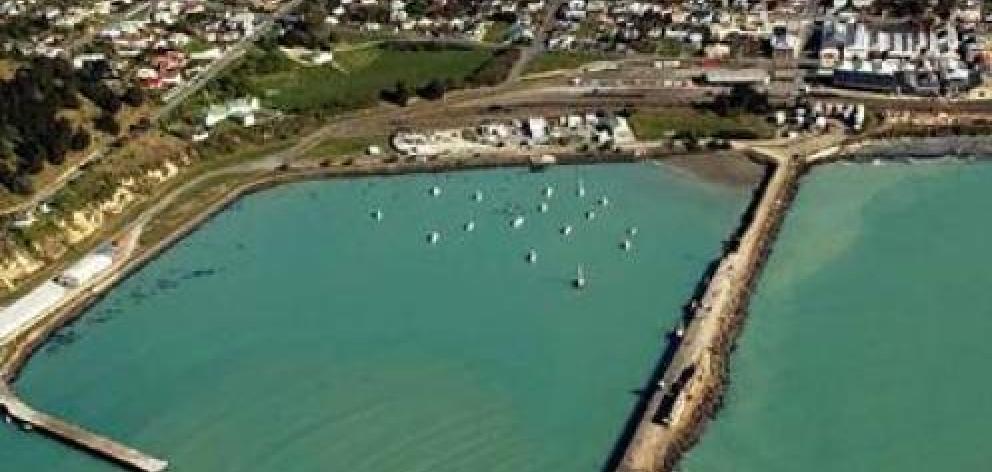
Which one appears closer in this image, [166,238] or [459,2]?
[166,238]

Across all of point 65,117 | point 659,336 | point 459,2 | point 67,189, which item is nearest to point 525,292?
point 659,336

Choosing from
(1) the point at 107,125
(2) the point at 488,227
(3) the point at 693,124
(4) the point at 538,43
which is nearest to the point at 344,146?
(1) the point at 107,125

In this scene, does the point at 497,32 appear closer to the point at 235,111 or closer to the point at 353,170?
the point at 235,111

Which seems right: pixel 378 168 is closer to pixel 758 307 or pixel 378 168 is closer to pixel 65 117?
pixel 65 117

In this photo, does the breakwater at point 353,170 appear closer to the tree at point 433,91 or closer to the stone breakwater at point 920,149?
the tree at point 433,91

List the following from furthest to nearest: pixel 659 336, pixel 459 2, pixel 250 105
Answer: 1. pixel 459 2
2. pixel 250 105
3. pixel 659 336

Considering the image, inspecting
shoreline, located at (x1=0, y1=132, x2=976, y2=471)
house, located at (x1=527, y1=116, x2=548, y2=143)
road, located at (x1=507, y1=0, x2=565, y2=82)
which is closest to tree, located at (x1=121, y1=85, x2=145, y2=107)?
shoreline, located at (x1=0, y1=132, x2=976, y2=471)

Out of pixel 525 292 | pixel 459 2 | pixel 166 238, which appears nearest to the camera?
pixel 525 292
